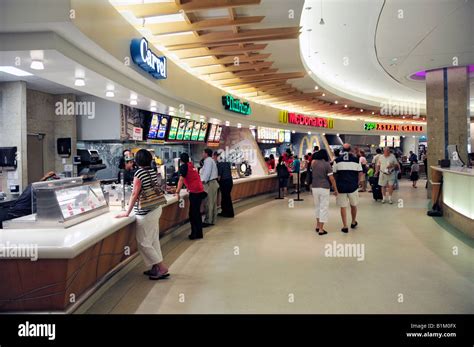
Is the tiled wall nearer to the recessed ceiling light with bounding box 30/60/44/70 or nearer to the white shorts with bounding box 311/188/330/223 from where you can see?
the recessed ceiling light with bounding box 30/60/44/70

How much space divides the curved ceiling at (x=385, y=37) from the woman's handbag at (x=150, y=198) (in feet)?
17.2

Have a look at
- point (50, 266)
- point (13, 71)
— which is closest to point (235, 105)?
point (13, 71)

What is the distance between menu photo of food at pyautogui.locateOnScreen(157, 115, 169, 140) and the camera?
1009 cm

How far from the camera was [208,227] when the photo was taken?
341 inches

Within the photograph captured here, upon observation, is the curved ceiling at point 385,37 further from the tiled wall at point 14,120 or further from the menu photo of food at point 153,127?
the tiled wall at point 14,120

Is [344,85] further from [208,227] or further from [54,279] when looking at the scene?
[54,279]

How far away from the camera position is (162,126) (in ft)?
33.4

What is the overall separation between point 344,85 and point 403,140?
1573 cm

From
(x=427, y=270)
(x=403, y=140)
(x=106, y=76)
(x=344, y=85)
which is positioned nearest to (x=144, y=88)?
(x=106, y=76)

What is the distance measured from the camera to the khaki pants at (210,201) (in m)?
8.70

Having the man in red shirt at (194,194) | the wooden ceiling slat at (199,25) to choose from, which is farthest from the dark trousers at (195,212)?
the wooden ceiling slat at (199,25)

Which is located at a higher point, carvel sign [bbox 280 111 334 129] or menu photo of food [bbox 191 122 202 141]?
carvel sign [bbox 280 111 334 129]

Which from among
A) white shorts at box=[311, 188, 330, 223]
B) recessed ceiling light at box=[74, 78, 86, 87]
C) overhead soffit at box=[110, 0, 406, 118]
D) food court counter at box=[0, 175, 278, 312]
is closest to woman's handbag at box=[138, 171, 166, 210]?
food court counter at box=[0, 175, 278, 312]

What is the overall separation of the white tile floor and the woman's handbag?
96cm
